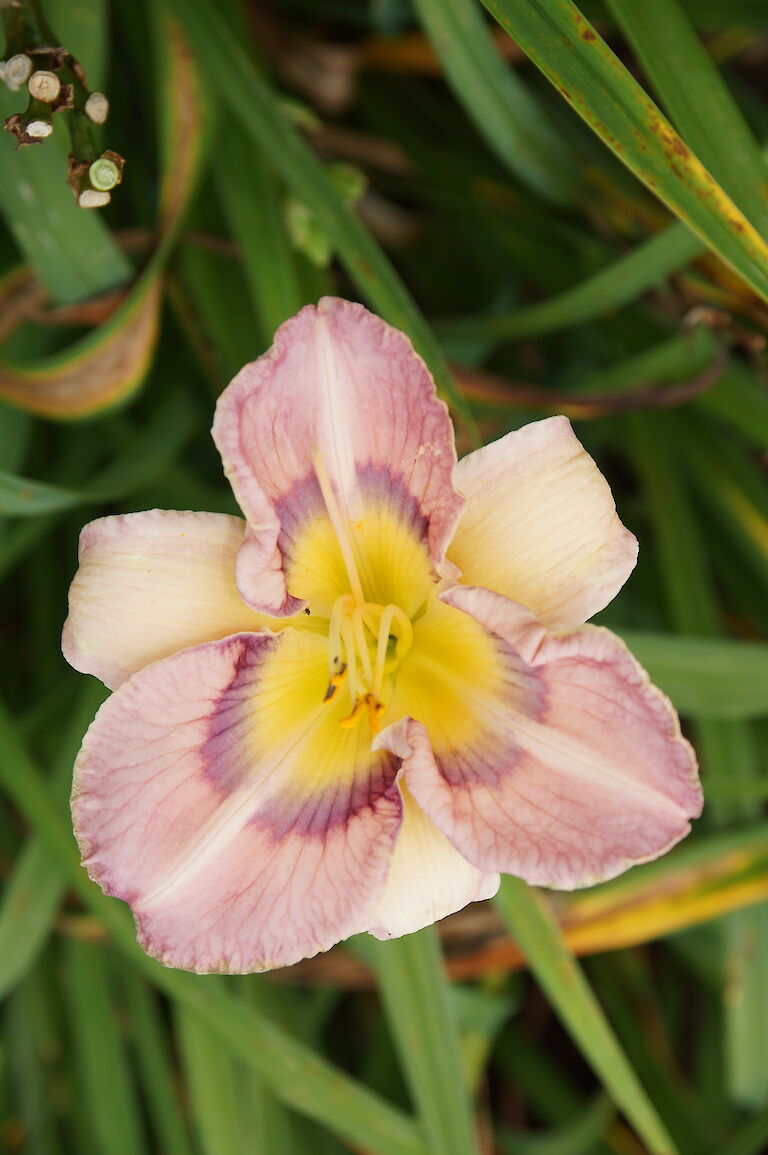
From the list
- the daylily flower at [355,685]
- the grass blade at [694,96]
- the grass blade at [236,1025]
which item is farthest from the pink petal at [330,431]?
the grass blade at [236,1025]

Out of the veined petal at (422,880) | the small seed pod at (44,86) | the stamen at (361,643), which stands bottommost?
the veined petal at (422,880)

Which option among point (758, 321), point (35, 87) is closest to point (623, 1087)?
point (758, 321)

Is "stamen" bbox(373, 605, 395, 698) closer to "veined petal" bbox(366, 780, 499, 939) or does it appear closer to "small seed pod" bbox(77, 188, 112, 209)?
"veined petal" bbox(366, 780, 499, 939)

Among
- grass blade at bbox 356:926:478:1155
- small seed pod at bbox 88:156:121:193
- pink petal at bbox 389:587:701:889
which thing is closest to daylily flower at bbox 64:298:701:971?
pink petal at bbox 389:587:701:889

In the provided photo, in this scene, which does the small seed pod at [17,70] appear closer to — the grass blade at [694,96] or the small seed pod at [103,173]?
the small seed pod at [103,173]

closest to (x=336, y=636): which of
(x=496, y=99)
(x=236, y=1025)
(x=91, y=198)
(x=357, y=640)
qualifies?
(x=357, y=640)
